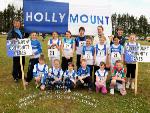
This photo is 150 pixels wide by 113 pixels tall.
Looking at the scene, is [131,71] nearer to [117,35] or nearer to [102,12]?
[117,35]

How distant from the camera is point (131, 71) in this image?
13648mm

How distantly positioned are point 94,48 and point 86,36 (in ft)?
3.16

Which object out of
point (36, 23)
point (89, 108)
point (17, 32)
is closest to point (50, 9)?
point (36, 23)

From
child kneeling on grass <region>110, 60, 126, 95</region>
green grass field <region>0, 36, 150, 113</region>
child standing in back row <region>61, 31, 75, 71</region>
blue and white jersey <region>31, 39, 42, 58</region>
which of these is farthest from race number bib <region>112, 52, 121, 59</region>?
blue and white jersey <region>31, 39, 42, 58</region>

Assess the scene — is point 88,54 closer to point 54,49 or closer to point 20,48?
point 54,49

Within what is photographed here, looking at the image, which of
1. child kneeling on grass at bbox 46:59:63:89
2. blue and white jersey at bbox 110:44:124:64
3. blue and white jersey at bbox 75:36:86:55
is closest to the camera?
child kneeling on grass at bbox 46:59:63:89

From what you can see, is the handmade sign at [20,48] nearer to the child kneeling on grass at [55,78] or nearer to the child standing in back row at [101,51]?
the child kneeling on grass at [55,78]

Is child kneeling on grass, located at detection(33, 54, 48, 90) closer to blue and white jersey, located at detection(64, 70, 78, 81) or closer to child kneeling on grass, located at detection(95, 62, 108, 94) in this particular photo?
blue and white jersey, located at detection(64, 70, 78, 81)

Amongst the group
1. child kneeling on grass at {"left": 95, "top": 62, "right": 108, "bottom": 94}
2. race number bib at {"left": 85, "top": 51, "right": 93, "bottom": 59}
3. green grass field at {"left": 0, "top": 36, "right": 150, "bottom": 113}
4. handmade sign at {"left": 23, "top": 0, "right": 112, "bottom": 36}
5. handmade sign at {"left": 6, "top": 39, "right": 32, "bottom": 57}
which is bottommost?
green grass field at {"left": 0, "top": 36, "right": 150, "bottom": 113}

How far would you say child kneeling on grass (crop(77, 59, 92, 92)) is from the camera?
505 inches

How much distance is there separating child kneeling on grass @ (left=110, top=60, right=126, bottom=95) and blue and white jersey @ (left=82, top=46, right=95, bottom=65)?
90 cm

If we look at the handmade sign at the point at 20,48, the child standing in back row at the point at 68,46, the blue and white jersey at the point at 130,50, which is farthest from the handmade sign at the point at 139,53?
the handmade sign at the point at 20,48

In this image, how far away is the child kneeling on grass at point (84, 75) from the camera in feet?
42.1

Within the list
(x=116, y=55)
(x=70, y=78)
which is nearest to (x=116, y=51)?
(x=116, y=55)
